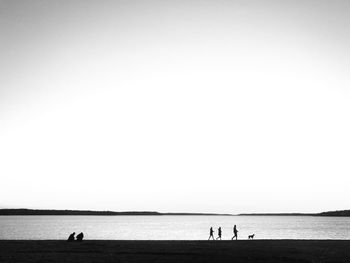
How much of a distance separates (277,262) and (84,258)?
11.3m

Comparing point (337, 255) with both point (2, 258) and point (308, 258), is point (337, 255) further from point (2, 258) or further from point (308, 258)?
point (2, 258)

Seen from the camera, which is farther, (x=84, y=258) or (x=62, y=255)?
(x=62, y=255)

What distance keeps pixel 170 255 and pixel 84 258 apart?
5.47 metres

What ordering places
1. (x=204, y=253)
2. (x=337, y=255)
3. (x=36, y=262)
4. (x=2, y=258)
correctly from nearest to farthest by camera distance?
(x=36, y=262), (x=2, y=258), (x=337, y=255), (x=204, y=253)

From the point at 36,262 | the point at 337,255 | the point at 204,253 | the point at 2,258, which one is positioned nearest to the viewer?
the point at 36,262

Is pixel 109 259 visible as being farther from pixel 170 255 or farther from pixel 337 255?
pixel 337 255

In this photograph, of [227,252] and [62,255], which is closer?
[62,255]

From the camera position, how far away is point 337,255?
77.3 feet

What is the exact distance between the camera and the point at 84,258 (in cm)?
2242

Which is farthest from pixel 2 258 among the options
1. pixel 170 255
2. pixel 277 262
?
pixel 277 262

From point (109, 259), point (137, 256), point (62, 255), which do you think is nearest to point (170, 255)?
point (137, 256)

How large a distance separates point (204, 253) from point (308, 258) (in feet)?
22.0

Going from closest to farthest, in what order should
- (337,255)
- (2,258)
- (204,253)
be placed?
(2,258)
(337,255)
(204,253)

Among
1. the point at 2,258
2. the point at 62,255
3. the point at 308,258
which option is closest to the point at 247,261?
the point at 308,258
